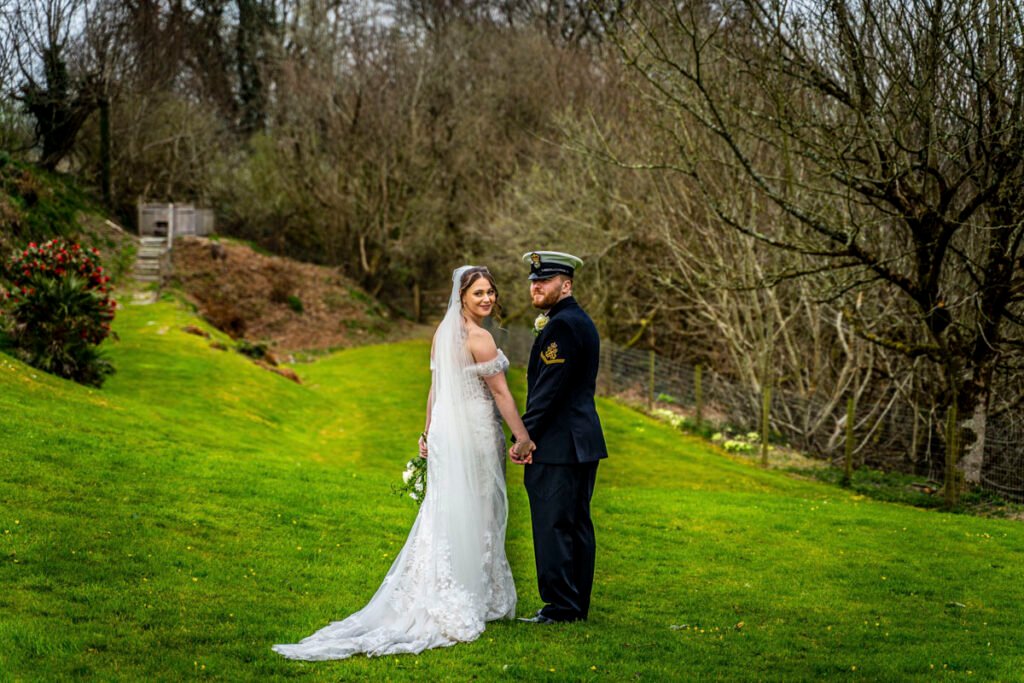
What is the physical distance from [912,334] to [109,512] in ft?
50.5

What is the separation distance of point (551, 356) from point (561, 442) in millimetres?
627

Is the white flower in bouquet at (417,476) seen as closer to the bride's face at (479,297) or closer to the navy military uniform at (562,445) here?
the navy military uniform at (562,445)

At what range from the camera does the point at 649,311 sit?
3106 centimetres

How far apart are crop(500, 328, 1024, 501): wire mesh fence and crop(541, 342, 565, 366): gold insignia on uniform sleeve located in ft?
37.7

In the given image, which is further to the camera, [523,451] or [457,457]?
[457,457]

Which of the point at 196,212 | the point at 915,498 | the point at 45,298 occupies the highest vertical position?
the point at 196,212

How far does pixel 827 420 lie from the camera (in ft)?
74.4

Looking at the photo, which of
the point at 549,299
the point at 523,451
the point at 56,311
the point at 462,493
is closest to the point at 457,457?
the point at 462,493

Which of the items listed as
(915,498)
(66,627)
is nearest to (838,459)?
(915,498)

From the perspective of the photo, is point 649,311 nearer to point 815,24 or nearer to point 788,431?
point 788,431

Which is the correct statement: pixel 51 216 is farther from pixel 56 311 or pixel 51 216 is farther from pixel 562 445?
pixel 562 445

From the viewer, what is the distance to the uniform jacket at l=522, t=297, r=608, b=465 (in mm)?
7641

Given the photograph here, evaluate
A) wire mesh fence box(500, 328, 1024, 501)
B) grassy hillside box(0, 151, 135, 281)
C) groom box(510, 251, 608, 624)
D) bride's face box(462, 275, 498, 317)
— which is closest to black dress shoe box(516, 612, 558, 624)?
groom box(510, 251, 608, 624)

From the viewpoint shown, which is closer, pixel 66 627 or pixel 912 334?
pixel 66 627
